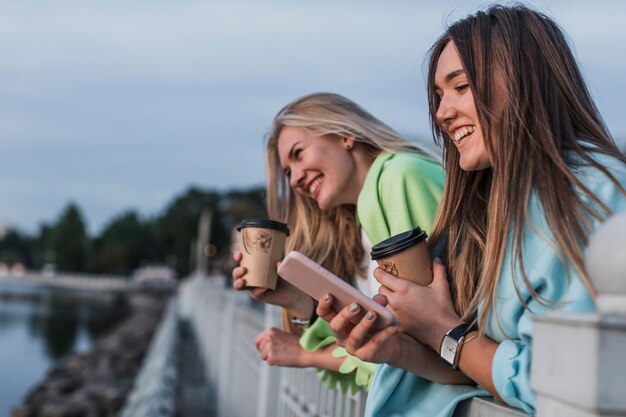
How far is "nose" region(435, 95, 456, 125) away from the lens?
2.33 m

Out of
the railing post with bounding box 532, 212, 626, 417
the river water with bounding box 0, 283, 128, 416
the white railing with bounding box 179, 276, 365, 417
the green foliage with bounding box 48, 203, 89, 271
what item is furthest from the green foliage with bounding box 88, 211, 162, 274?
the railing post with bounding box 532, 212, 626, 417

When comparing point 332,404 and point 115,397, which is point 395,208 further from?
point 115,397

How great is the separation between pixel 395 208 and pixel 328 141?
0.72m

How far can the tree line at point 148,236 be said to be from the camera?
308 feet

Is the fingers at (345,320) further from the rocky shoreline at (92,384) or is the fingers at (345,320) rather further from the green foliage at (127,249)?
the green foliage at (127,249)

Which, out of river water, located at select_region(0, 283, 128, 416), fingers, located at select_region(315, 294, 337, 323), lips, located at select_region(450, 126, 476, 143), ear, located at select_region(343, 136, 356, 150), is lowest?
river water, located at select_region(0, 283, 128, 416)

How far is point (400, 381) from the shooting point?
2.34 meters

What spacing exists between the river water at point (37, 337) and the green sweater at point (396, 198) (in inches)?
693

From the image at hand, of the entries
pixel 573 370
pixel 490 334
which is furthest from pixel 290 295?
pixel 573 370

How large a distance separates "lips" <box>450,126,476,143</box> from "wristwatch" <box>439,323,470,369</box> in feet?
1.75

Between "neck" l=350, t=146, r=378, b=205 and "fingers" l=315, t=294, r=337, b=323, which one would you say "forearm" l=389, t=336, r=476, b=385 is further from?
"neck" l=350, t=146, r=378, b=205

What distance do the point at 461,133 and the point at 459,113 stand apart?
2.3 inches

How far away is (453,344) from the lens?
2154 millimetres

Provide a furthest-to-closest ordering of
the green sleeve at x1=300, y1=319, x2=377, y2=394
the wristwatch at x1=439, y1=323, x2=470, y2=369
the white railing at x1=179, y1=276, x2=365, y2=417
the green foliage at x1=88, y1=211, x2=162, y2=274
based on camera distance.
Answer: the green foliage at x1=88, y1=211, x2=162, y2=274, the white railing at x1=179, y1=276, x2=365, y2=417, the green sleeve at x1=300, y1=319, x2=377, y2=394, the wristwatch at x1=439, y1=323, x2=470, y2=369
